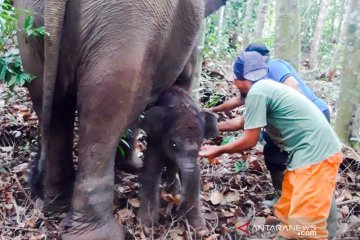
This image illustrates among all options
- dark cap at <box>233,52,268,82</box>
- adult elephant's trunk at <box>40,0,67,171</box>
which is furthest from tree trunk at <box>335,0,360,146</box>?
adult elephant's trunk at <box>40,0,67,171</box>

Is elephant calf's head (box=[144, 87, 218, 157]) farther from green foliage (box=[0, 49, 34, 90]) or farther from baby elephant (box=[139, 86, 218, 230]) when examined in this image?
green foliage (box=[0, 49, 34, 90])

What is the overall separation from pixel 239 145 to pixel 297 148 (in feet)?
1.28

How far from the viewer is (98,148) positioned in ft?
10.1

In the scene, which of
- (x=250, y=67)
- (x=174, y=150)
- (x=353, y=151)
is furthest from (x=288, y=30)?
(x=174, y=150)

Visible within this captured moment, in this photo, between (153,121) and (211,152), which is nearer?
(153,121)

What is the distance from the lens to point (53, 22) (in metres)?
2.95

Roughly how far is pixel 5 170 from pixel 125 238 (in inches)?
50.6

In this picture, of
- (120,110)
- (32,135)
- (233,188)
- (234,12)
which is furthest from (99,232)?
(234,12)

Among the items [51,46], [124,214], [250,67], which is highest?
[51,46]

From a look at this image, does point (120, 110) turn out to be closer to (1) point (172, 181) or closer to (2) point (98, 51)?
(2) point (98, 51)

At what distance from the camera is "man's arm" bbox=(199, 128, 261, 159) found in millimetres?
3492

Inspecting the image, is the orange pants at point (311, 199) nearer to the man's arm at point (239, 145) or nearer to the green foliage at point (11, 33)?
the man's arm at point (239, 145)

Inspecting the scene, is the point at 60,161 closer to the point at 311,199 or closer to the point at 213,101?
the point at 311,199

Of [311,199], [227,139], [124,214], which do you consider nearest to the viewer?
[311,199]
